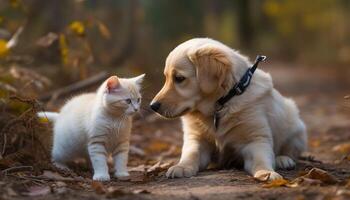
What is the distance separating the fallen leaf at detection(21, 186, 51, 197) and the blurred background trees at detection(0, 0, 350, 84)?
2.44 metres

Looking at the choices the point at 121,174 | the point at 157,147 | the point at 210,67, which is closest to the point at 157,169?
the point at 121,174

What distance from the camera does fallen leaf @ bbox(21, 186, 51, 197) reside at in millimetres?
4184

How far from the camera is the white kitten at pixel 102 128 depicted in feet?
16.6

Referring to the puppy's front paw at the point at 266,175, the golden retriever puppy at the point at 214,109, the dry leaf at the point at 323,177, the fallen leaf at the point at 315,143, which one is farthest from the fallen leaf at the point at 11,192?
the fallen leaf at the point at 315,143

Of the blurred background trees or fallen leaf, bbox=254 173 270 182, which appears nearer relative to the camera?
fallen leaf, bbox=254 173 270 182

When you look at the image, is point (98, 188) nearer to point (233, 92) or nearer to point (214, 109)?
point (214, 109)

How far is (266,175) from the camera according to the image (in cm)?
481

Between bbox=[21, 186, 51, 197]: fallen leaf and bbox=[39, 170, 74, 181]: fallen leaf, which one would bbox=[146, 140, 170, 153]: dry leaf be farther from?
bbox=[21, 186, 51, 197]: fallen leaf

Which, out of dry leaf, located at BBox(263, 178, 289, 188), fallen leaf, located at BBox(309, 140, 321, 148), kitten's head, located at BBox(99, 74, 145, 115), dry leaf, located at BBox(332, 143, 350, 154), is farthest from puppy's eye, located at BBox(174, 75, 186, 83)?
fallen leaf, located at BBox(309, 140, 321, 148)

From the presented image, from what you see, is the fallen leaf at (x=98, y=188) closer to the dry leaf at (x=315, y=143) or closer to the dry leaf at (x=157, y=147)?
the dry leaf at (x=157, y=147)

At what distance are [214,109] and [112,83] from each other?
2.97 feet

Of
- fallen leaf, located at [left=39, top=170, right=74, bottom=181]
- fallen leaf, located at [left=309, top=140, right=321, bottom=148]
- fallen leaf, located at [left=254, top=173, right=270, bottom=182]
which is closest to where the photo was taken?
fallen leaf, located at [left=39, top=170, right=74, bottom=181]

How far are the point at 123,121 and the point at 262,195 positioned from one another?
1509mm

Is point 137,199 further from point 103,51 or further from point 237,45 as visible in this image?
point 237,45
